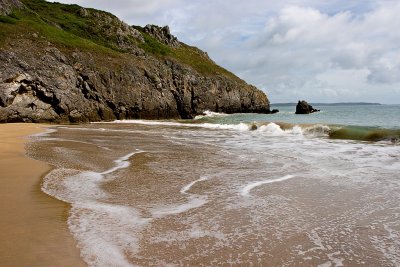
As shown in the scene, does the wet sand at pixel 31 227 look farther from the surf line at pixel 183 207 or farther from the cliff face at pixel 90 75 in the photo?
the cliff face at pixel 90 75

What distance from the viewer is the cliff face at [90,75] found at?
111 ft

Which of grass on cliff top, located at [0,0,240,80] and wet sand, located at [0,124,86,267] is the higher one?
grass on cliff top, located at [0,0,240,80]

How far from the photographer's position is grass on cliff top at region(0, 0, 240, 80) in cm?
4187

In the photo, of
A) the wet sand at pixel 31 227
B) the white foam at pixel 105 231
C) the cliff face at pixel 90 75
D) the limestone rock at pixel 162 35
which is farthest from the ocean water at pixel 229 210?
the limestone rock at pixel 162 35

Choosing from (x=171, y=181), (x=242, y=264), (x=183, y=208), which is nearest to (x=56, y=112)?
(x=171, y=181)

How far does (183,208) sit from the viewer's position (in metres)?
6.14

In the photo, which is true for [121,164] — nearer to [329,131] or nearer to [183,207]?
[183,207]

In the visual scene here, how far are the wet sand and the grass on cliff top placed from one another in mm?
33263

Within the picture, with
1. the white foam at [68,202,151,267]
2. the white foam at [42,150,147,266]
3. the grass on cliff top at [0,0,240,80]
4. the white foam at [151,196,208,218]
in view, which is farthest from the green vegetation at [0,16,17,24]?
the white foam at [151,196,208,218]

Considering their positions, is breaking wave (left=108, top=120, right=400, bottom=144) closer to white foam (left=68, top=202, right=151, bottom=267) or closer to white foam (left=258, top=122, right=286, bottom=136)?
white foam (left=258, top=122, right=286, bottom=136)

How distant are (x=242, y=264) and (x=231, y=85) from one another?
222 ft

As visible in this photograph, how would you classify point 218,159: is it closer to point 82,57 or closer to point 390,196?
point 390,196

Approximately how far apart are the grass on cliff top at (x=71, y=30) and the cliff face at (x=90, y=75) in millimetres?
144

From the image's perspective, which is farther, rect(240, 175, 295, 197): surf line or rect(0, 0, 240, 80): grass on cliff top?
rect(0, 0, 240, 80): grass on cliff top
